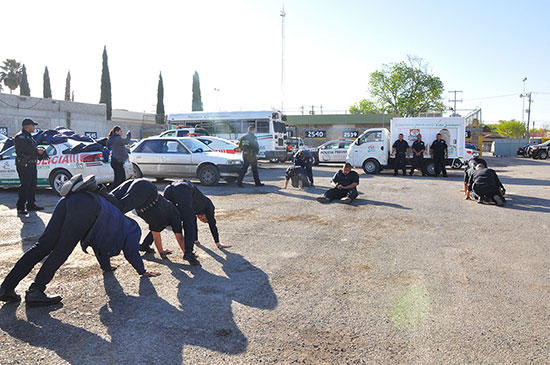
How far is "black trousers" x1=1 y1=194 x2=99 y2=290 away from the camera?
3.91 m

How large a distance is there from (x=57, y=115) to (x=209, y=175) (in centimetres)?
2671

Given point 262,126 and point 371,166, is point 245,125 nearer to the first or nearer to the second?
point 262,126

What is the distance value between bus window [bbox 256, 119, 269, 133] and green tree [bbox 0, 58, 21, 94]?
161 ft

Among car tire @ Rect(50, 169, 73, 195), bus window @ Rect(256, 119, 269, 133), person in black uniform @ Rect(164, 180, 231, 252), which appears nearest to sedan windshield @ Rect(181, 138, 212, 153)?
car tire @ Rect(50, 169, 73, 195)

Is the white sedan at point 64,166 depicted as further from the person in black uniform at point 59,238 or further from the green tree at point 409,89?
the green tree at point 409,89

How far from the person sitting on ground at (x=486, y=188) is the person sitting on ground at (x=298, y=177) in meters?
4.54

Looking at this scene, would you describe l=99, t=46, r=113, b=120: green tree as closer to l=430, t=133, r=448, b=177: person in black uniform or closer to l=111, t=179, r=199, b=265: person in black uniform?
l=430, t=133, r=448, b=177: person in black uniform

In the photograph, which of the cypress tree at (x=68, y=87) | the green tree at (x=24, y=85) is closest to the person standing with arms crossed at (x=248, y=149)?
the green tree at (x=24, y=85)

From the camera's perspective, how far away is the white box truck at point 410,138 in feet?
58.2

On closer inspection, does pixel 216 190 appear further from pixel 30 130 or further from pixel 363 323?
pixel 363 323

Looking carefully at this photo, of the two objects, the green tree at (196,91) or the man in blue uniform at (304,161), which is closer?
the man in blue uniform at (304,161)

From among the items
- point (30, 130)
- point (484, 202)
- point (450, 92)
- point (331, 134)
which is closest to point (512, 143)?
point (331, 134)

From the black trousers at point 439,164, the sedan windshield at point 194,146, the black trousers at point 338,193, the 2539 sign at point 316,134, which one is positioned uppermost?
the 2539 sign at point 316,134

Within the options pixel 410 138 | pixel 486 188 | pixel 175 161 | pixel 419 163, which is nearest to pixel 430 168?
pixel 419 163
